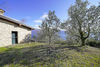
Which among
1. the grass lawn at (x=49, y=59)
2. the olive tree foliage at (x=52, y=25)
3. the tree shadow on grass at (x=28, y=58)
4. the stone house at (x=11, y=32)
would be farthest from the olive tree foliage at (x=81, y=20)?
the stone house at (x=11, y=32)

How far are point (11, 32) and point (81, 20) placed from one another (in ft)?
31.8

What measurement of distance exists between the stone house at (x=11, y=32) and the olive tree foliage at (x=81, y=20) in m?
7.37

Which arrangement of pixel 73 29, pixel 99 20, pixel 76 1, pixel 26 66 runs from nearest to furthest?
pixel 26 66 → pixel 99 20 → pixel 76 1 → pixel 73 29

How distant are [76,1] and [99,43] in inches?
334

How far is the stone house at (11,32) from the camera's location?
7.89m

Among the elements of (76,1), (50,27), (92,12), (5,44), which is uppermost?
(76,1)

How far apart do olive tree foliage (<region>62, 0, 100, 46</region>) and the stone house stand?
24.2ft

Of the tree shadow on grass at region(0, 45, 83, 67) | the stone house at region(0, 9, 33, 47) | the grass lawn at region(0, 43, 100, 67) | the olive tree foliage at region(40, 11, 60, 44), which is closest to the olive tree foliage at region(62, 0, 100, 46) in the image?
the olive tree foliage at region(40, 11, 60, 44)

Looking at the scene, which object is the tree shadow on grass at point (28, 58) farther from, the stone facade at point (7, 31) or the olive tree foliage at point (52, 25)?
the olive tree foliage at point (52, 25)

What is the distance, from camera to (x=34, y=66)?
136 inches

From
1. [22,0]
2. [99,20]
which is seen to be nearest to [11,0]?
[22,0]

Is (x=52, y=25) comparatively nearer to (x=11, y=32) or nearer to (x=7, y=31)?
(x=11, y=32)

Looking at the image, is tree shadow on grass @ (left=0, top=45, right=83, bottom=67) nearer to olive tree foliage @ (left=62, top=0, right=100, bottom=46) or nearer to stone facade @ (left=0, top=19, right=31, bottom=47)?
stone facade @ (left=0, top=19, right=31, bottom=47)

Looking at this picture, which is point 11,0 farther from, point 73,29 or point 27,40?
point 73,29
